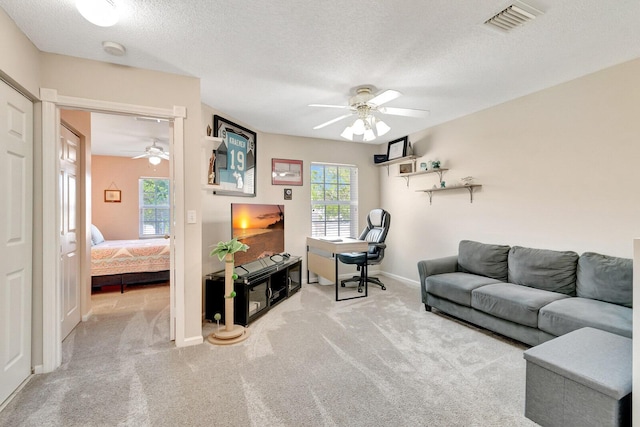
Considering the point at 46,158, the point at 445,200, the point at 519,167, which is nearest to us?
the point at 46,158

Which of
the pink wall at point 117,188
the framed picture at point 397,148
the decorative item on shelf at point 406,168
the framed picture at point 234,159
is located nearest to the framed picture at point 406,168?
the decorative item on shelf at point 406,168

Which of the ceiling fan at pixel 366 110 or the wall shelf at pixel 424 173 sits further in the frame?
the wall shelf at pixel 424 173

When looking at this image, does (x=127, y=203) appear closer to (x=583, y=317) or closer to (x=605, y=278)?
(x=583, y=317)

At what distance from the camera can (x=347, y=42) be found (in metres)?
2.14

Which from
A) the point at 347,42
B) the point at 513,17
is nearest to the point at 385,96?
the point at 347,42

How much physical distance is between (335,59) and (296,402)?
8.11ft

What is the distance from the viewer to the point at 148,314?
11.3 ft

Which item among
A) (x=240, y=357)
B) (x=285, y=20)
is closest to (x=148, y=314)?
(x=240, y=357)

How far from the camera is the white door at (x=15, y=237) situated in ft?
6.07

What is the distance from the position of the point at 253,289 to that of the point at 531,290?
8.89 feet

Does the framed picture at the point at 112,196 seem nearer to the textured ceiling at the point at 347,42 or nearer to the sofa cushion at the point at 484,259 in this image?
the textured ceiling at the point at 347,42

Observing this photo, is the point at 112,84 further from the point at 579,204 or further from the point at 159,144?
the point at 579,204

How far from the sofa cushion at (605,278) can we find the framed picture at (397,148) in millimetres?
2667

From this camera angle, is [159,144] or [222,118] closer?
[222,118]
